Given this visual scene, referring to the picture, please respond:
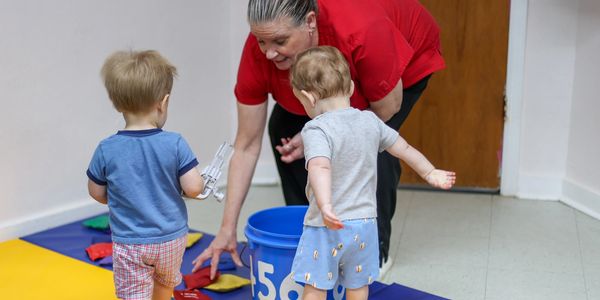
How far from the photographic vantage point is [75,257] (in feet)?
7.75

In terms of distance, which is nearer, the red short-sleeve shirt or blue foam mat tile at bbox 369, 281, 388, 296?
the red short-sleeve shirt

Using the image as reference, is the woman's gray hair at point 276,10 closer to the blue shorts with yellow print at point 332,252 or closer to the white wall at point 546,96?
the blue shorts with yellow print at point 332,252

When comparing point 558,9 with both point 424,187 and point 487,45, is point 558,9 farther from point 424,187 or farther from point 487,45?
point 424,187

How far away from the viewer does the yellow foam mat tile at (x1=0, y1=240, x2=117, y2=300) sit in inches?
80.9

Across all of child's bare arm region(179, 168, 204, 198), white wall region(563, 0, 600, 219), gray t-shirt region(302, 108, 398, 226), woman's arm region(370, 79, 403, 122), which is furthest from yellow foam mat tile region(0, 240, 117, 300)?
white wall region(563, 0, 600, 219)

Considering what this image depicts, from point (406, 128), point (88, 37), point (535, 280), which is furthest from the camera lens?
point (406, 128)

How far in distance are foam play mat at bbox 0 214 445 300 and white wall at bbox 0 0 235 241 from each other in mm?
168

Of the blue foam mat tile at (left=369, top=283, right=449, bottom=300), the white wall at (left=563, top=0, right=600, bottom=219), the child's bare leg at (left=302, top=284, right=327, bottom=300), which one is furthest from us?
the white wall at (left=563, top=0, right=600, bottom=219)

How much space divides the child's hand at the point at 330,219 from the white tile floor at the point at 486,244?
0.84 meters

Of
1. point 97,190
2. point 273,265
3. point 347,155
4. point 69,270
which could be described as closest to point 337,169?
point 347,155

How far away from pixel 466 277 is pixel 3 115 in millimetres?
1825

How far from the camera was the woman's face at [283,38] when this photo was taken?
175cm

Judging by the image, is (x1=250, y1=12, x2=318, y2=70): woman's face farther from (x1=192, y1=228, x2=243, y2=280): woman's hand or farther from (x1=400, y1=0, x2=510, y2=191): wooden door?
(x1=400, y1=0, x2=510, y2=191): wooden door

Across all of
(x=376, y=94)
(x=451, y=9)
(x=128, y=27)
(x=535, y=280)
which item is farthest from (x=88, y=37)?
(x=535, y=280)
